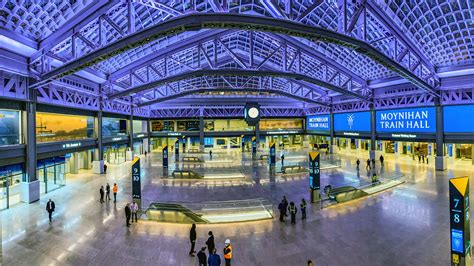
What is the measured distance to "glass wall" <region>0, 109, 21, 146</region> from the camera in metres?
16.1

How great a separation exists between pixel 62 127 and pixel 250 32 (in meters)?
21.0

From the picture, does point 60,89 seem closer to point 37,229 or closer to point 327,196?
point 37,229

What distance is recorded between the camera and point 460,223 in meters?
7.71

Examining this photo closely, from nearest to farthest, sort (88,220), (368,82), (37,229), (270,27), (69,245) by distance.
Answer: (69,245) < (270,27) < (37,229) < (88,220) < (368,82)

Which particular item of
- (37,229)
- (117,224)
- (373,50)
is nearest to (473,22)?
(373,50)

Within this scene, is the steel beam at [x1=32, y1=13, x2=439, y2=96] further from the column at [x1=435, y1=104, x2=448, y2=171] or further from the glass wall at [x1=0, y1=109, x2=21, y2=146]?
the column at [x1=435, y1=104, x2=448, y2=171]

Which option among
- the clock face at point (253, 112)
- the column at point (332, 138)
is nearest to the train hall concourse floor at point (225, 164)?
the clock face at point (253, 112)

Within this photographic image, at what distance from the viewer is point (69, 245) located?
10695 millimetres

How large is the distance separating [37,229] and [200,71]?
14820 mm

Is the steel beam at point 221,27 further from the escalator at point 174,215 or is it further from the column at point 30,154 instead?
the escalator at point 174,215

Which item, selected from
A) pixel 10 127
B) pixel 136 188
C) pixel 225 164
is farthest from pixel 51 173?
pixel 225 164

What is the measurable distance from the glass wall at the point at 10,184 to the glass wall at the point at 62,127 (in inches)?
145

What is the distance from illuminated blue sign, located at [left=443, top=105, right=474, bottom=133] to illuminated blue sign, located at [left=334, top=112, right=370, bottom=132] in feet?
34.5

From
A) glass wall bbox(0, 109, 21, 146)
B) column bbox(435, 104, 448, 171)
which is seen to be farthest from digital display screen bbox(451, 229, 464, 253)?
column bbox(435, 104, 448, 171)
